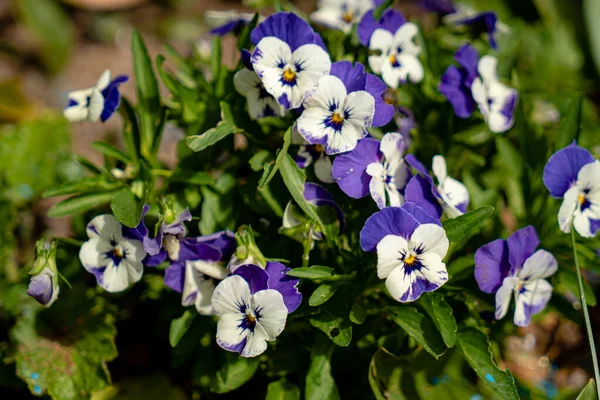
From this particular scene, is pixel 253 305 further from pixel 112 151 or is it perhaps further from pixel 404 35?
pixel 404 35

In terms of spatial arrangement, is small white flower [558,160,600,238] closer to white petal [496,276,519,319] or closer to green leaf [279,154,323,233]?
white petal [496,276,519,319]

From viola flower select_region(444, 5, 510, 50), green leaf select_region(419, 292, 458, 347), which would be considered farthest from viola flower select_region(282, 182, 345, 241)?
viola flower select_region(444, 5, 510, 50)

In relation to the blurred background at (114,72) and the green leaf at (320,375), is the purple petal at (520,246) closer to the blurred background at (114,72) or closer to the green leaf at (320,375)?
the green leaf at (320,375)

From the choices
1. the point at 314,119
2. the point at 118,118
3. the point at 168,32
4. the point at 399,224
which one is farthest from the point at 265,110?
the point at 168,32

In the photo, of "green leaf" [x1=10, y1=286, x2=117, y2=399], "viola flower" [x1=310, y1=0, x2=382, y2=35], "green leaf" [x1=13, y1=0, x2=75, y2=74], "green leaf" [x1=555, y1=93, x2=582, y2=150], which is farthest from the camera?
"green leaf" [x1=13, y1=0, x2=75, y2=74]

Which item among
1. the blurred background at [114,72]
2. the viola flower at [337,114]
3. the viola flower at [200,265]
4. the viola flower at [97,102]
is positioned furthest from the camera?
the blurred background at [114,72]

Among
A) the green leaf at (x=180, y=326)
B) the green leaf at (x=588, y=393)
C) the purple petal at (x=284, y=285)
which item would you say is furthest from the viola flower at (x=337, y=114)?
the green leaf at (x=588, y=393)
